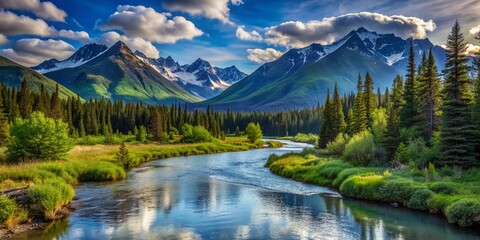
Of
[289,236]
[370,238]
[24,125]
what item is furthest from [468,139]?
[24,125]

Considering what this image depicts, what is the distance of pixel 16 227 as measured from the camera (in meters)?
27.4

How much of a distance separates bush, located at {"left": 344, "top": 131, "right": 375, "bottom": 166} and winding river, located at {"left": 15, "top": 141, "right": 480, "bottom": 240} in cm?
1078

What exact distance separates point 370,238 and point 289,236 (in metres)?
5.41

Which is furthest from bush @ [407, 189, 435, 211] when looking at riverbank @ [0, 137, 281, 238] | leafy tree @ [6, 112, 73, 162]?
leafy tree @ [6, 112, 73, 162]

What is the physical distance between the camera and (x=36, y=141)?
54.1 metres

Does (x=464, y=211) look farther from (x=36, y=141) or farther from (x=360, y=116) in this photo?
(x=360, y=116)

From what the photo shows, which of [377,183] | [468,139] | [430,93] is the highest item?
[430,93]

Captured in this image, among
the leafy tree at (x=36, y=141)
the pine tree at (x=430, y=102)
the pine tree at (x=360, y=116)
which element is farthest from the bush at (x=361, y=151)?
the leafy tree at (x=36, y=141)

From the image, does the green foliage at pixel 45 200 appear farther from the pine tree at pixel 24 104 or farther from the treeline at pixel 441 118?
the pine tree at pixel 24 104

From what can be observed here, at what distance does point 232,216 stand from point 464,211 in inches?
697

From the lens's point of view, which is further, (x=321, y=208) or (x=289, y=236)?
(x=321, y=208)

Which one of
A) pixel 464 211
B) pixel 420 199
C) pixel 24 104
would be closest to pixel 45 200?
pixel 420 199

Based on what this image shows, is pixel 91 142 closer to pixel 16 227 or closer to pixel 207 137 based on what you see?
pixel 207 137

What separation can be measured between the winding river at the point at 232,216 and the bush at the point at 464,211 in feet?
2.38
